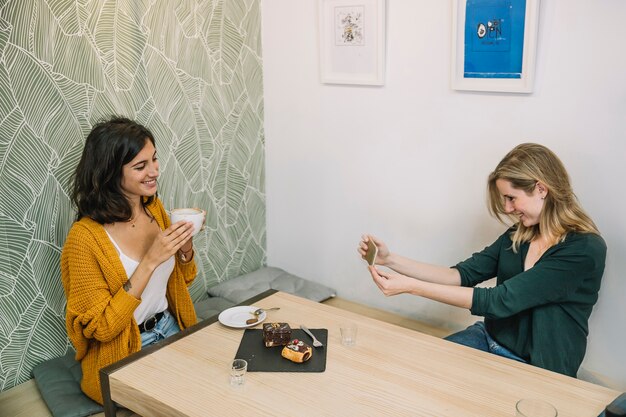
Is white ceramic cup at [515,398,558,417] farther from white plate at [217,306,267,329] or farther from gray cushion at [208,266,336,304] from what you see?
gray cushion at [208,266,336,304]

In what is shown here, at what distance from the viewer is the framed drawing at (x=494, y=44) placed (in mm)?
2436

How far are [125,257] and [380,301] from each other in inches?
59.7

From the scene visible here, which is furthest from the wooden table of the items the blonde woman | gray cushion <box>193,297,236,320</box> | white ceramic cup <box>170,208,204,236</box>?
gray cushion <box>193,297,236,320</box>

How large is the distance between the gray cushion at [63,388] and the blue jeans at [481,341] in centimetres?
140

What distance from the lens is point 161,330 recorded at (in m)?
2.36

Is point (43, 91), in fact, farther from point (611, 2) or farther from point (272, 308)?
point (611, 2)

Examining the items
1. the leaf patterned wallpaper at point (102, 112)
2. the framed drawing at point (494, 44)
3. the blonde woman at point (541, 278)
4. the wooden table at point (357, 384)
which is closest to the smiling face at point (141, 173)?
the leaf patterned wallpaper at point (102, 112)

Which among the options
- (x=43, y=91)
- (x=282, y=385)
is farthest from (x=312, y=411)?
(x=43, y=91)

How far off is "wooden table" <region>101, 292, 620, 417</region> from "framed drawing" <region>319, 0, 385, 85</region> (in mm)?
1514

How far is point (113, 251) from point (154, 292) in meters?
0.27

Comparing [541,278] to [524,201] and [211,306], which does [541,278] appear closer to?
[524,201]

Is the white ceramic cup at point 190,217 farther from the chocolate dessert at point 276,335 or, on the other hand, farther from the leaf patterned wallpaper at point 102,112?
the leaf patterned wallpaper at point 102,112

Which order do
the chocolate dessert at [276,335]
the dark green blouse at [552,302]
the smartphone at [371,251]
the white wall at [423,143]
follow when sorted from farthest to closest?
the white wall at [423,143]
the smartphone at [371,251]
the dark green blouse at [552,302]
the chocolate dessert at [276,335]

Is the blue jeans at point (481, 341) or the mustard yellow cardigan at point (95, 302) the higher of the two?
the mustard yellow cardigan at point (95, 302)
